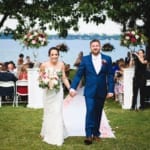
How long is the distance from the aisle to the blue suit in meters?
0.85

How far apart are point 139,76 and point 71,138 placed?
18.9ft

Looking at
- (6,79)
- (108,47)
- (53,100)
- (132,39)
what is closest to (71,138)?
(53,100)

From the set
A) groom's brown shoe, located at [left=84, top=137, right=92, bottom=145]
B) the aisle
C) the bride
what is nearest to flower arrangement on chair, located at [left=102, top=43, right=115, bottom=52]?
the aisle

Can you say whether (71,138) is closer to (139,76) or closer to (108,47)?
(139,76)

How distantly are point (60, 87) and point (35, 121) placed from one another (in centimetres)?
337

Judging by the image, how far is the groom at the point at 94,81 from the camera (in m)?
11.0

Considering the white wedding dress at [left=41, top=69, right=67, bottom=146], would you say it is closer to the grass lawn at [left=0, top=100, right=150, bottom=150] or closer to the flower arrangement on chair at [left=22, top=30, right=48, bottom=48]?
the grass lawn at [left=0, top=100, right=150, bottom=150]

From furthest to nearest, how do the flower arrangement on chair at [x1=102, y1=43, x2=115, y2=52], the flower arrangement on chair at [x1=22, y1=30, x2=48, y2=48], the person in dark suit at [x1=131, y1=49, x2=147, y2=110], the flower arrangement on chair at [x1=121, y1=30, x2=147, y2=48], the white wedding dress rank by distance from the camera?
the flower arrangement on chair at [x1=102, y1=43, x2=115, y2=52] → the flower arrangement on chair at [x1=22, y1=30, x2=48, y2=48] → the flower arrangement on chair at [x1=121, y1=30, x2=147, y2=48] → the person in dark suit at [x1=131, y1=49, x2=147, y2=110] → the white wedding dress

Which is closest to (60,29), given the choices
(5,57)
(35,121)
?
(5,57)

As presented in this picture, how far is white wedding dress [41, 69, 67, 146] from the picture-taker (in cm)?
1126

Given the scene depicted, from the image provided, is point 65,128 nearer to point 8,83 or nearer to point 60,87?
point 60,87

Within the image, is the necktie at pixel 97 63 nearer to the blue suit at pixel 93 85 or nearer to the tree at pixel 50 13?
the blue suit at pixel 93 85

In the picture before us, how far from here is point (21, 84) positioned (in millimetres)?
18562

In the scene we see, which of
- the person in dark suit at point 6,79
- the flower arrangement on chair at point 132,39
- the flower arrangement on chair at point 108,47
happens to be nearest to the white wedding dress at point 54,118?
the person in dark suit at point 6,79
